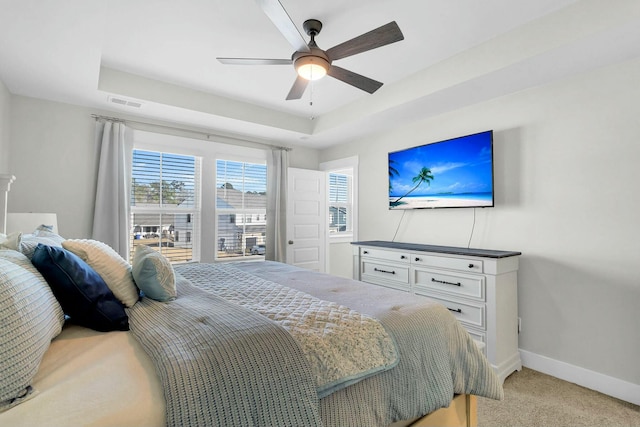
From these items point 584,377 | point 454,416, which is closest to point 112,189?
point 454,416

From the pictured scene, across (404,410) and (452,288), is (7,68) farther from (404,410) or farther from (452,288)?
(452,288)

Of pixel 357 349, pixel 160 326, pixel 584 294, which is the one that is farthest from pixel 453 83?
pixel 160 326

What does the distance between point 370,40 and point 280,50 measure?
1.03 meters

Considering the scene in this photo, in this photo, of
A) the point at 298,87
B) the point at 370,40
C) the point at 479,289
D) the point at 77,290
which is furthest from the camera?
the point at 479,289

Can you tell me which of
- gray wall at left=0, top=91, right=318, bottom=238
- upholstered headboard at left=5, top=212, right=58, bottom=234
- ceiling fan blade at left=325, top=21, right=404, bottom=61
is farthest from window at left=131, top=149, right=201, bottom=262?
ceiling fan blade at left=325, top=21, right=404, bottom=61

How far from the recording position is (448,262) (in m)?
2.80

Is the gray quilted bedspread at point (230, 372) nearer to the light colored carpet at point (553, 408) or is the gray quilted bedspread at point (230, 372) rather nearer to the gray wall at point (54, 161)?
the light colored carpet at point (553, 408)

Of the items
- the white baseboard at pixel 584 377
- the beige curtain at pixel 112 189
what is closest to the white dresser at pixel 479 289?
the white baseboard at pixel 584 377

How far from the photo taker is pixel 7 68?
2.48 meters

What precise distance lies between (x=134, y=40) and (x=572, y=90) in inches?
136

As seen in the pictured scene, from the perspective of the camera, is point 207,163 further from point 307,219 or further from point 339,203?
point 339,203

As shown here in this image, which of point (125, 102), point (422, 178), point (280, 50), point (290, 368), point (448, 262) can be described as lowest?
point (290, 368)

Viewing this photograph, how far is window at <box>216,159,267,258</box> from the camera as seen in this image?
4219 mm

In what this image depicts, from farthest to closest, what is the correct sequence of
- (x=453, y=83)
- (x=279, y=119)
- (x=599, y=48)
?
(x=279, y=119), (x=453, y=83), (x=599, y=48)
